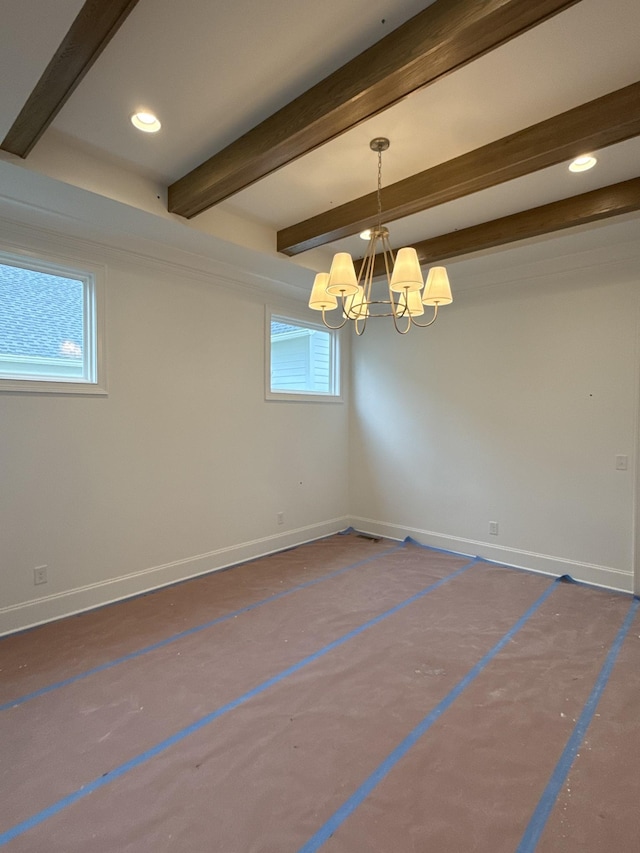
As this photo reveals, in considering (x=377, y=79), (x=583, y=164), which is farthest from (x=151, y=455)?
(x=583, y=164)

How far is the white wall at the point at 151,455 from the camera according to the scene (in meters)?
2.92

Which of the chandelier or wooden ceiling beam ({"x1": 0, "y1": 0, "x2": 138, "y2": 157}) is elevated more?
wooden ceiling beam ({"x1": 0, "y1": 0, "x2": 138, "y2": 157})

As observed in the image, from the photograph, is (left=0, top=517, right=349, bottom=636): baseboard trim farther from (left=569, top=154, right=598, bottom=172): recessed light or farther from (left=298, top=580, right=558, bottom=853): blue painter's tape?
(left=569, top=154, right=598, bottom=172): recessed light

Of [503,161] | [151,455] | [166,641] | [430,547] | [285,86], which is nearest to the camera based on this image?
[285,86]

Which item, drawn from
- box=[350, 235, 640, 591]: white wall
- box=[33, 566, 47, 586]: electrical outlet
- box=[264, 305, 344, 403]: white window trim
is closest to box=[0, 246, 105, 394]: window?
box=[33, 566, 47, 586]: electrical outlet

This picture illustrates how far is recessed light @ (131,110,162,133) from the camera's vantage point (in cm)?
215

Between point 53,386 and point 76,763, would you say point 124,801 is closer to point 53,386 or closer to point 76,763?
point 76,763

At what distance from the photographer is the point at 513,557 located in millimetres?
4086

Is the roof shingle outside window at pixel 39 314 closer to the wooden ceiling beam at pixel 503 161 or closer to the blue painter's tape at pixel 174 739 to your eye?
the wooden ceiling beam at pixel 503 161

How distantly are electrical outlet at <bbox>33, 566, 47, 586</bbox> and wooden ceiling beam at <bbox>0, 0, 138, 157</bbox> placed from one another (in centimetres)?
247

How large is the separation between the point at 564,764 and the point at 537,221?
123 inches

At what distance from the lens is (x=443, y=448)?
15.0 ft

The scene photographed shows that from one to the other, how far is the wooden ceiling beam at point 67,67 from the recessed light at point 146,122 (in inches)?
14.7

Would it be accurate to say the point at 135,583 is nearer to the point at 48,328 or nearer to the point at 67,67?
the point at 48,328
